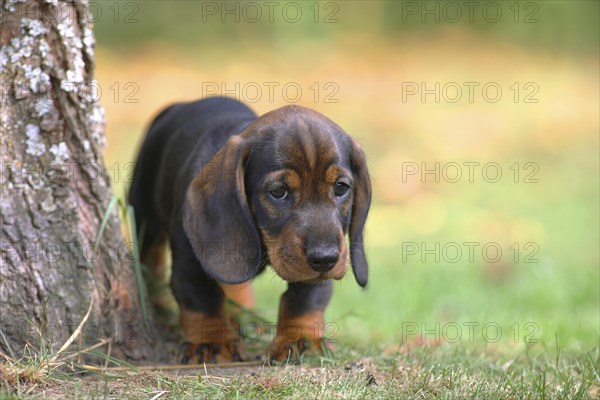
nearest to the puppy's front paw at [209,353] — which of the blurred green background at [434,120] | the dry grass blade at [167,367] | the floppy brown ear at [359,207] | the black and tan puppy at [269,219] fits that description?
the black and tan puppy at [269,219]

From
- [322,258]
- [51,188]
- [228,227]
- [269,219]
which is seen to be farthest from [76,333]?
[322,258]

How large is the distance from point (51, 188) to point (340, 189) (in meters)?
1.33

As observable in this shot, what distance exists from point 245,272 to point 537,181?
23.8 ft

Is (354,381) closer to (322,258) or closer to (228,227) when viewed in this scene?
(322,258)

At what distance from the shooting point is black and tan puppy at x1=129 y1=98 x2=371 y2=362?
3.70 m

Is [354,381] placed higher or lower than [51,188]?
→ lower

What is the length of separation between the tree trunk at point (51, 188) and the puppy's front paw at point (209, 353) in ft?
0.79

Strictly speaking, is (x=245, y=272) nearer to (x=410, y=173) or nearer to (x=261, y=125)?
(x=261, y=125)

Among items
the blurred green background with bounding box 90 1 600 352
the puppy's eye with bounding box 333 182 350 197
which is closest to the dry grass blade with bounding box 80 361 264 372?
the blurred green background with bounding box 90 1 600 352

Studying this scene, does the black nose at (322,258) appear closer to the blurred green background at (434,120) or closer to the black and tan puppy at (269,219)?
the black and tan puppy at (269,219)

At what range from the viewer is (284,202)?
3775 millimetres

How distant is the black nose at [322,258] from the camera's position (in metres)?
3.56

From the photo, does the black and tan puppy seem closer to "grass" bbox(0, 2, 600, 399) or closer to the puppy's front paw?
the puppy's front paw

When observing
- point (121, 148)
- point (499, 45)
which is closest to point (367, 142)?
point (121, 148)
